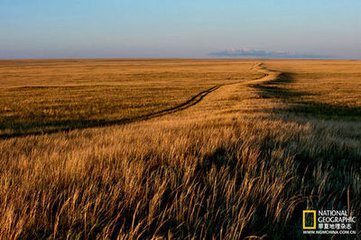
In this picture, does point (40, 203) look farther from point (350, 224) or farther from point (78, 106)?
point (78, 106)

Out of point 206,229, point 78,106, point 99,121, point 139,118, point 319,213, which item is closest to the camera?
point 206,229

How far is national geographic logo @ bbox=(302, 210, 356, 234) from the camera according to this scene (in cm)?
232

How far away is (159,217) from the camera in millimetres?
2219

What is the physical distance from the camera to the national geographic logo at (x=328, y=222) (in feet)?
7.61

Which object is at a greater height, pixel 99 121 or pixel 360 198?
pixel 360 198

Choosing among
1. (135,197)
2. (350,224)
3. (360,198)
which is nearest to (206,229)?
(135,197)

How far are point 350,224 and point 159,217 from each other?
1523mm

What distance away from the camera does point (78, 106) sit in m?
23.2

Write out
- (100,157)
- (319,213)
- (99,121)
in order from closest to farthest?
(319,213) < (100,157) < (99,121)

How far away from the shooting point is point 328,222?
2.43 m

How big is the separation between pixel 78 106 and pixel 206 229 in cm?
2251

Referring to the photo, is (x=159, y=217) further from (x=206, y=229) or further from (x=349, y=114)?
(x=349, y=114)

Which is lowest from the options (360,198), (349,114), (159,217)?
(349,114)

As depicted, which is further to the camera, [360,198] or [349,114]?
[349,114]
